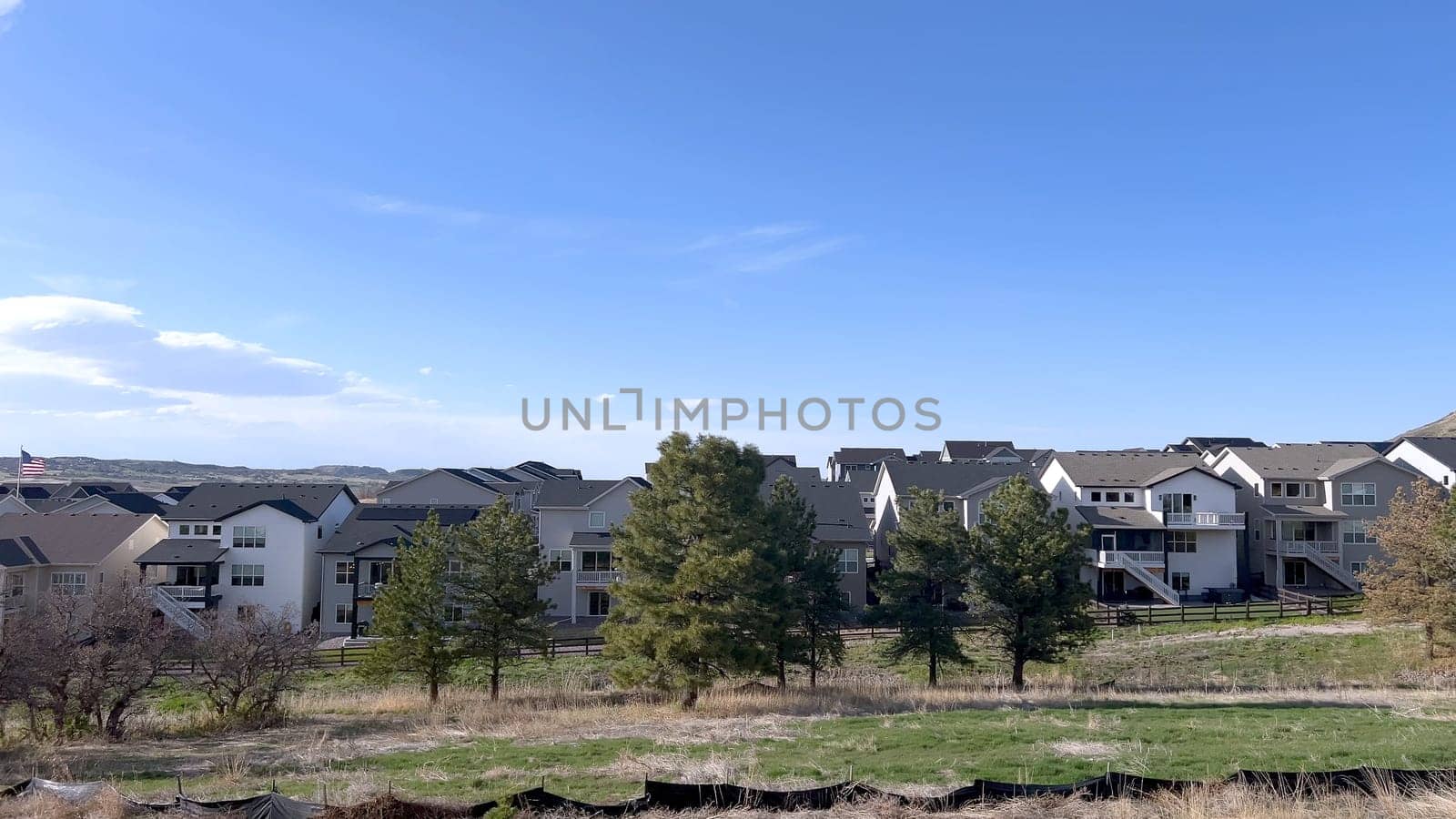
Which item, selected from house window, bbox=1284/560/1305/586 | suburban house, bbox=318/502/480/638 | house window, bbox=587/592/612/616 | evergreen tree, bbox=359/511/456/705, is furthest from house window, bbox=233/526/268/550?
house window, bbox=1284/560/1305/586

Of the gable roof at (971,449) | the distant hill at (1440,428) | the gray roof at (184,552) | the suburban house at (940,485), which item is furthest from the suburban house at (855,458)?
the distant hill at (1440,428)

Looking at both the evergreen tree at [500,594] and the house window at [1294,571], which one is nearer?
the evergreen tree at [500,594]

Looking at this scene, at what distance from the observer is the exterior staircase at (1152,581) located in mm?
44969

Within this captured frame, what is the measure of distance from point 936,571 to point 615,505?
929 inches

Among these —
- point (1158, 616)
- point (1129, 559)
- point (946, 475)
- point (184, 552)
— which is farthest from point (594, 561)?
point (1129, 559)

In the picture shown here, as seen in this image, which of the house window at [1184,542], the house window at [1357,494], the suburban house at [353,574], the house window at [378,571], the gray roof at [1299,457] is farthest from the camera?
the gray roof at [1299,457]

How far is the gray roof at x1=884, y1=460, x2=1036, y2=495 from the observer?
53.6m

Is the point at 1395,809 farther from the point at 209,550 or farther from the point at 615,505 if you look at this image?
the point at 209,550

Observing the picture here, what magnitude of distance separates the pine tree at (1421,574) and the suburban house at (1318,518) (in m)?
17.9

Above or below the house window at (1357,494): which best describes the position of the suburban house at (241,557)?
below

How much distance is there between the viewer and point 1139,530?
47.6 meters

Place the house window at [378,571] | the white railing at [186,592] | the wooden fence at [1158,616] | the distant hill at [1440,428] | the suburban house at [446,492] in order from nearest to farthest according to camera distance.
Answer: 1. the wooden fence at [1158,616]
2. the white railing at [186,592]
3. the house window at [378,571]
4. the suburban house at [446,492]
5. the distant hill at [1440,428]

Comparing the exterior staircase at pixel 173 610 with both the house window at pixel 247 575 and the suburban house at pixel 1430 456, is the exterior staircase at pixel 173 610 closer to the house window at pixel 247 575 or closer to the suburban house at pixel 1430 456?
the house window at pixel 247 575

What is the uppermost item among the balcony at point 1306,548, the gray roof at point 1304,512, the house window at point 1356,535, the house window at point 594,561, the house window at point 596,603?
the gray roof at point 1304,512
